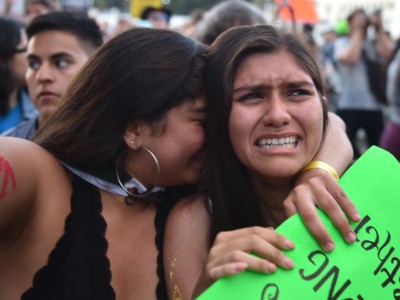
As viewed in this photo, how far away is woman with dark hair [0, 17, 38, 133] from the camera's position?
13.8 feet

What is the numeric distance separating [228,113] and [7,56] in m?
2.85

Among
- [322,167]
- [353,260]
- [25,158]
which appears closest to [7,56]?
[25,158]

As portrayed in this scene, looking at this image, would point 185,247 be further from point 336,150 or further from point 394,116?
point 394,116

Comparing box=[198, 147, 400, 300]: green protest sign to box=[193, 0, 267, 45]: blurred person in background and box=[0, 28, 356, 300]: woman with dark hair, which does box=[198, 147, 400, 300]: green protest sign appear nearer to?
box=[0, 28, 356, 300]: woman with dark hair

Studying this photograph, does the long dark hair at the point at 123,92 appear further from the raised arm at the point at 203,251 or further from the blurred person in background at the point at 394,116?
the blurred person in background at the point at 394,116

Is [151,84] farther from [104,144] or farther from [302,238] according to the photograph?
[302,238]

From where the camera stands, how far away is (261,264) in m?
1.47

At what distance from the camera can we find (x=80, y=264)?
6.15ft

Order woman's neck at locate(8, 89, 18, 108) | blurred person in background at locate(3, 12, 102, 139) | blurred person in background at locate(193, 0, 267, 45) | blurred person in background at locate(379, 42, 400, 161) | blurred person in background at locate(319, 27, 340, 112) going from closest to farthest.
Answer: blurred person in background at locate(3, 12, 102, 139), blurred person in background at locate(193, 0, 267, 45), woman's neck at locate(8, 89, 18, 108), blurred person in background at locate(379, 42, 400, 161), blurred person in background at locate(319, 27, 340, 112)

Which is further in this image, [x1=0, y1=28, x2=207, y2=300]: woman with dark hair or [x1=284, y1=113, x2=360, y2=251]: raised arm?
[x1=0, y1=28, x2=207, y2=300]: woman with dark hair

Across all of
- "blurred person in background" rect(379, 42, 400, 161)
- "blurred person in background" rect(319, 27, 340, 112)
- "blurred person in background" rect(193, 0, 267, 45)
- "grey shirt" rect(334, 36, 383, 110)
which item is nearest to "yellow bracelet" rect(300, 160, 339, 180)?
"blurred person in background" rect(193, 0, 267, 45)

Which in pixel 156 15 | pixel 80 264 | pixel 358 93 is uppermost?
pixel 80 264

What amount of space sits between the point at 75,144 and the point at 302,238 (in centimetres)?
84

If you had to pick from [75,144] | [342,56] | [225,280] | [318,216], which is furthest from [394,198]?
[342,56]
